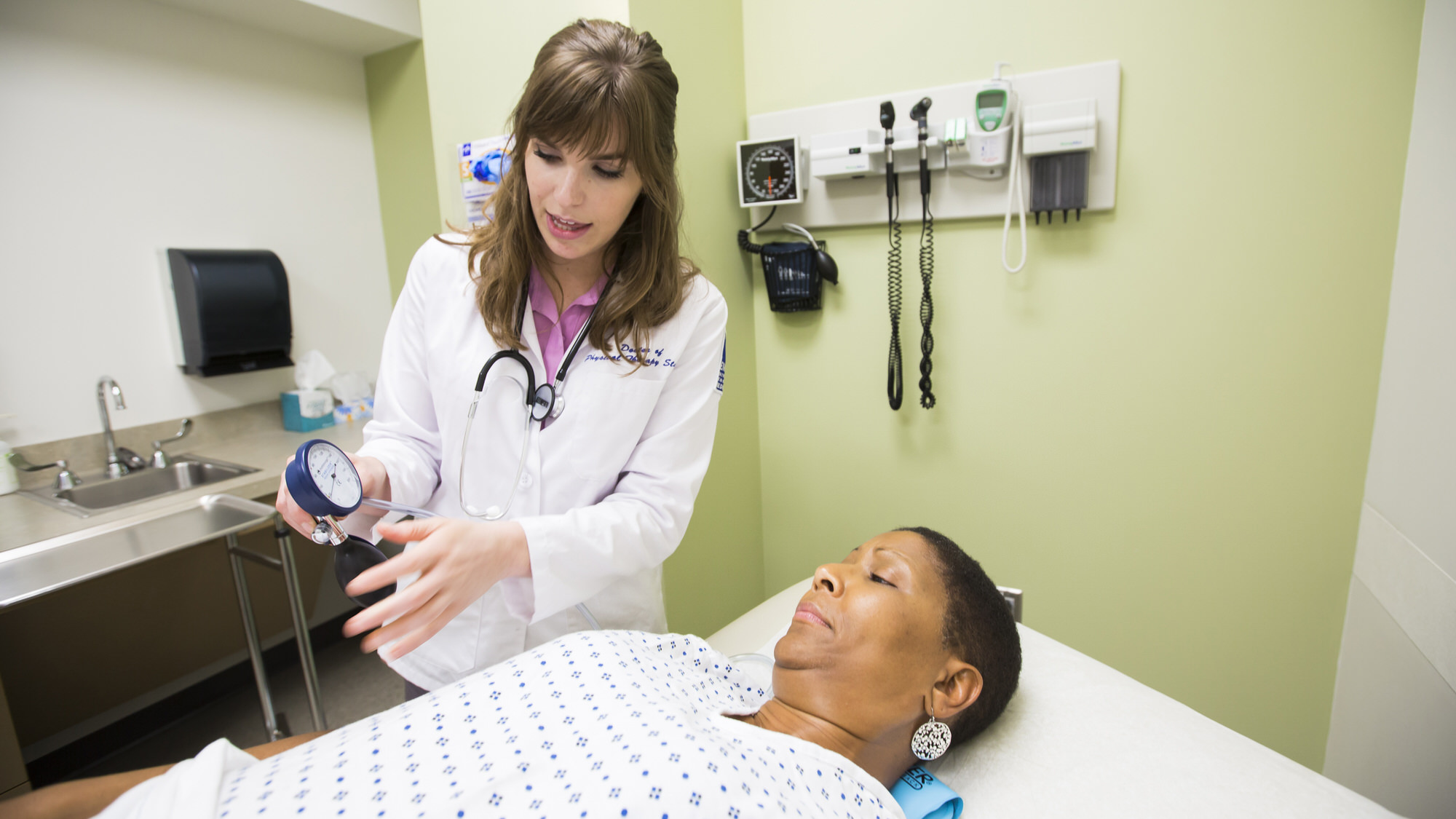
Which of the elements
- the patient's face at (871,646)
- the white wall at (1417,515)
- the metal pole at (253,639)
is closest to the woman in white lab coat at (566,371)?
the patient's face at (871,646)

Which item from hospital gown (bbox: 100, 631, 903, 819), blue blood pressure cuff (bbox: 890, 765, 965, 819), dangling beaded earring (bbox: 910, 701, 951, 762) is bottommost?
blue blood pressure cuff (bbox: 890, 765, 965, 819)

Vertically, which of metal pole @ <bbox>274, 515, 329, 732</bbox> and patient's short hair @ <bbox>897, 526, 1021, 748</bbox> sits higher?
patient's short hair @ <bbox>897, 526, 1021, 748</bbox>

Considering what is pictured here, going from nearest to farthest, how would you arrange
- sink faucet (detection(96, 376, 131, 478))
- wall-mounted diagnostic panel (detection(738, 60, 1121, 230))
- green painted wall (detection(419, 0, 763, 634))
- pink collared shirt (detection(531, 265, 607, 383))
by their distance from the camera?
pink collared shirt (detection(531, 265, 607, 383)) < wall-mounted diagnostic panel (detection(738, 60, 1121, 230)) < green painted wall (detection(419, 0, 763, 634)) < sink faucet (detection(96, 376, 131, 478))

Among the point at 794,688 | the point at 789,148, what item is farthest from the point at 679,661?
the point at 789,148

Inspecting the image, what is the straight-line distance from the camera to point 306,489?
786mm

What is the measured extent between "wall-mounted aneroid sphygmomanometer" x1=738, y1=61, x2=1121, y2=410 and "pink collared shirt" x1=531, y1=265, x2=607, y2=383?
765 millimetres

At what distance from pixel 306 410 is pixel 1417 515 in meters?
2.87

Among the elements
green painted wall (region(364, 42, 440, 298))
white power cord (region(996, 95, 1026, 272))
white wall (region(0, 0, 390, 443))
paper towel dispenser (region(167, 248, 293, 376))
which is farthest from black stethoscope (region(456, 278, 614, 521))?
Answer: green painted wall (region(364, 42, 440, 298))

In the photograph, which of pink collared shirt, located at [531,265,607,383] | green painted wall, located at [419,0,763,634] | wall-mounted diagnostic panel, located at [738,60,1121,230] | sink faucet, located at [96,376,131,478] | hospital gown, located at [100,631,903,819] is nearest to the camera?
hospital gown, located at [100,631,903,819]

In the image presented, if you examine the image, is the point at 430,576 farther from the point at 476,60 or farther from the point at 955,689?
the point at 476,60

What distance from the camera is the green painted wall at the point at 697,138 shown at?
1.59 m

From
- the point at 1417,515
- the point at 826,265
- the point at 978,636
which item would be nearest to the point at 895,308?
the point at 826,265

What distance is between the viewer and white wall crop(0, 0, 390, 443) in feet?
6.25

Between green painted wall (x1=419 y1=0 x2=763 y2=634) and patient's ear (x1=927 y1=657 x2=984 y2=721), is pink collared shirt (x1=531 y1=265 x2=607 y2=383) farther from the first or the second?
patient's ear (x1=927 y1=657 x2=984 y2=721)
